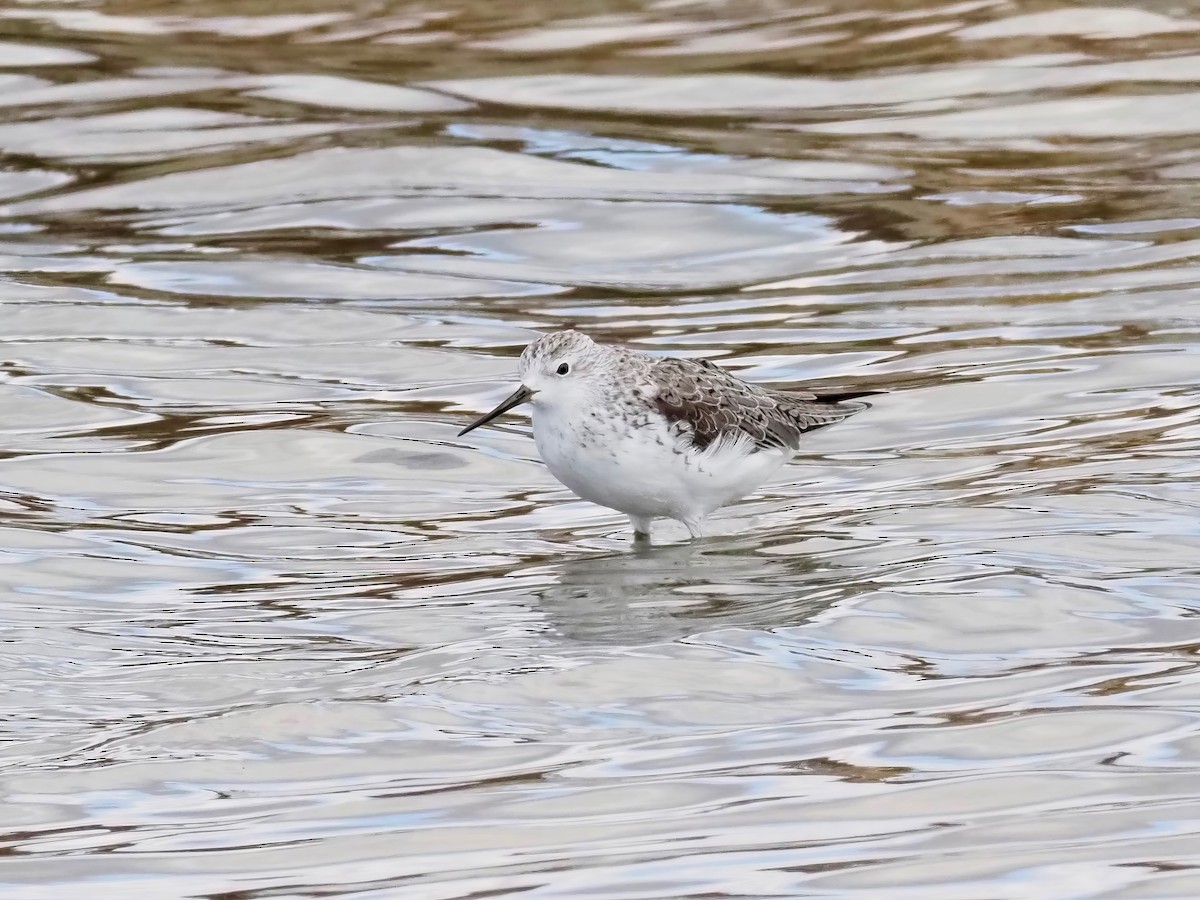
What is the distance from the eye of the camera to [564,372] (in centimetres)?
981

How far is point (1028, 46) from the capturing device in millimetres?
19484

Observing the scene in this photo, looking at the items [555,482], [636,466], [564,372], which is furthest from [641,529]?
[555,482]

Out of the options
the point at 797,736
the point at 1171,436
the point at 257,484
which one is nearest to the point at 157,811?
the point at 797,736

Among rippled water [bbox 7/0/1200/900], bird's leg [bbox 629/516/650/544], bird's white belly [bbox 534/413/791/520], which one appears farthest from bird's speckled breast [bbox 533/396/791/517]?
rippled water [bbox 7/0/1200/900]

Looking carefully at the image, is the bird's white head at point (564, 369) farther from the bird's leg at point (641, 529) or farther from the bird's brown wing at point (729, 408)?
the bird's leg at point (641, 529)

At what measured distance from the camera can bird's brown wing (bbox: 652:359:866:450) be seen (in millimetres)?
9906

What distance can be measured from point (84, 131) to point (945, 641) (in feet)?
40.5

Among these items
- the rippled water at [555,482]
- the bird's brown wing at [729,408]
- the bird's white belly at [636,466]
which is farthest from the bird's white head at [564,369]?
the rippled water at [555,482]

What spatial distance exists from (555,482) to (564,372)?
1.68 m

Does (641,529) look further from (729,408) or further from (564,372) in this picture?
(564,372)

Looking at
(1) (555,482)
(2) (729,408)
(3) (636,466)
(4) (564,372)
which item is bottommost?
(1) (555,482)

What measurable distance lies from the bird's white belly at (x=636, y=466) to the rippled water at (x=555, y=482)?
0.93ft

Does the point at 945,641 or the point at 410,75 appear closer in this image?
the point at 945,641

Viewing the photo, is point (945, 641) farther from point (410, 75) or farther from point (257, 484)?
point (410, 75)
